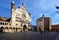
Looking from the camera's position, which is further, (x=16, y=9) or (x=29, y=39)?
(x=16, y=9)

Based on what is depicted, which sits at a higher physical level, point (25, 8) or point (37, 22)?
point (25, 8)

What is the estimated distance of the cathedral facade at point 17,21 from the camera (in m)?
29.0

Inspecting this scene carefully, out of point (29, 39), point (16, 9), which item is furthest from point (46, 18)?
point (29, 39)

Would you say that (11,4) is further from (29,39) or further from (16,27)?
(29,39)

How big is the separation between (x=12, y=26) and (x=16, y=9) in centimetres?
488

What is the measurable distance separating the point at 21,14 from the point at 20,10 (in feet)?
3.27

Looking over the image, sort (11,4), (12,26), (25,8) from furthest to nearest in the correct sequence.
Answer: (25,8), (11,4), (12,26)

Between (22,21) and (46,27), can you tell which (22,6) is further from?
(46,27)

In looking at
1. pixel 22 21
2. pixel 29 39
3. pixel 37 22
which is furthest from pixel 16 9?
pixel 29 39

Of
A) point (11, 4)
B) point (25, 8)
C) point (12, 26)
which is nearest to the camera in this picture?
point (12, 26)

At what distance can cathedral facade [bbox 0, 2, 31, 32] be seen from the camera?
29000mm

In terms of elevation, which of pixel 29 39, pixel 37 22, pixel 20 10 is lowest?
pixel 29 39

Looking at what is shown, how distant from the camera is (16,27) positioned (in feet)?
99.9

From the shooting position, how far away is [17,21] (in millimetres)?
31859
